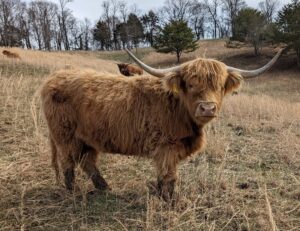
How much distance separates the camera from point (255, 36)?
41938 mm

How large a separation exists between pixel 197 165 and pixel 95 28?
71.7 m

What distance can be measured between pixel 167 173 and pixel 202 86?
3.08 feet

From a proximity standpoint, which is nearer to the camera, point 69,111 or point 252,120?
point 69,111

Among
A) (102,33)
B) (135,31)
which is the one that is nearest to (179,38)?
(135,31)

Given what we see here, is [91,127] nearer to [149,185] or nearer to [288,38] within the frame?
[149,185]

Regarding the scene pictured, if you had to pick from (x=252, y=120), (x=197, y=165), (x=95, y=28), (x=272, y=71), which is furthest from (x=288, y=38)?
(x=95, y=28)

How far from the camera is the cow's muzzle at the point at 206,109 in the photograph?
363cm

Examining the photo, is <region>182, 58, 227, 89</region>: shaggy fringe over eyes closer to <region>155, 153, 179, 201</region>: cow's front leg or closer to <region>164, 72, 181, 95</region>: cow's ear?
<region>164, 72, 181, 95</region>: cow's ear

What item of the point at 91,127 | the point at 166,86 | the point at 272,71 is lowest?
the point at 272,71

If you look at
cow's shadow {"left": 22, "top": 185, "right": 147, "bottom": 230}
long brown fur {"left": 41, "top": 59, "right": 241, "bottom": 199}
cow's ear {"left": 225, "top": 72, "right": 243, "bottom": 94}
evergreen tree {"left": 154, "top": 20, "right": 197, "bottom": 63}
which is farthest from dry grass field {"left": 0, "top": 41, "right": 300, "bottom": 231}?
evergreen tree {"left": 154, "top": 20, "right": 197, "bottom": 63}

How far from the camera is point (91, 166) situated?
476 centimetres

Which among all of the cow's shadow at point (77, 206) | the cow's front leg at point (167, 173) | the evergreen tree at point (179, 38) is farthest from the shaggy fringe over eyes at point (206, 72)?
the evergreen tree at point (179, 38)

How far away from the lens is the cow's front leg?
160 inches

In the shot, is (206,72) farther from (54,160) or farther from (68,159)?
(54,160)
